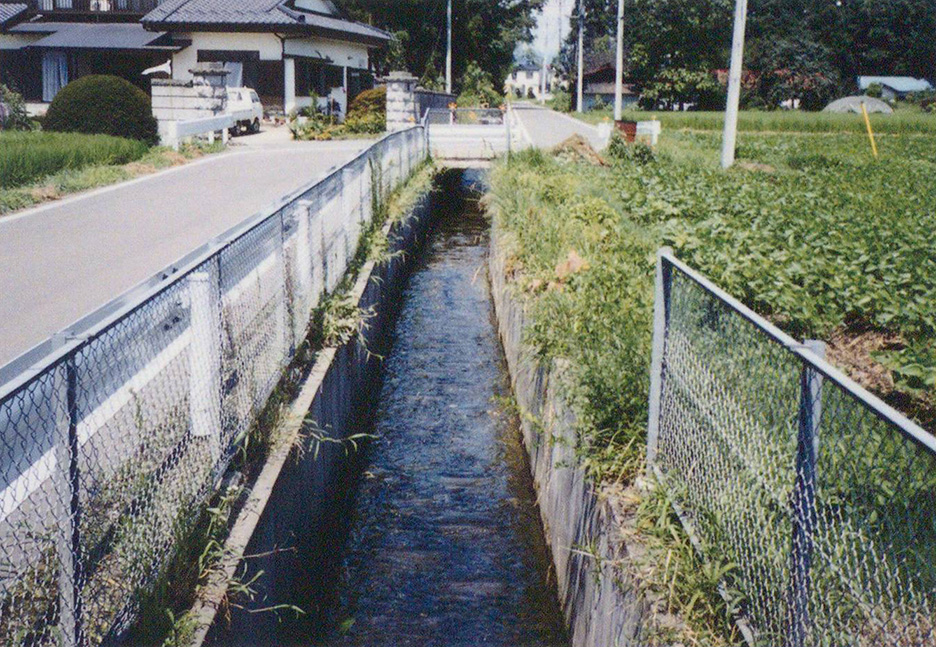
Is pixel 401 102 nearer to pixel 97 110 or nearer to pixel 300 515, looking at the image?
pixel 97 110

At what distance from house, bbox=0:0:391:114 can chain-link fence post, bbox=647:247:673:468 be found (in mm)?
30739

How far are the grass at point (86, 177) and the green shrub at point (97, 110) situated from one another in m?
0.92

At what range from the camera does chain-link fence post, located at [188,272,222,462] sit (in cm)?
474

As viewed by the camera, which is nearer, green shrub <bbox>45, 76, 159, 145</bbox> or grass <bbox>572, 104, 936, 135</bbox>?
green shrub <bbox>45, 76, 159, 145</bbox>

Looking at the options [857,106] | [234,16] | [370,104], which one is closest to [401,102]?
[370,104]

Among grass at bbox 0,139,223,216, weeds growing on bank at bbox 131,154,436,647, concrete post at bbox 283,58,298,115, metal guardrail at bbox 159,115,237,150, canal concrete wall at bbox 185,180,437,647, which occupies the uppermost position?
concrete post at bbox 283,58,298,115

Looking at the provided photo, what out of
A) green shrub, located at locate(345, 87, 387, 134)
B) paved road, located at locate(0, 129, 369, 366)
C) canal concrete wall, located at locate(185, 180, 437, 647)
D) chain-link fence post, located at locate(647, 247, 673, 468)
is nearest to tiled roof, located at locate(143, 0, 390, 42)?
green shrub, located at locate(345, 87, 387, 134)

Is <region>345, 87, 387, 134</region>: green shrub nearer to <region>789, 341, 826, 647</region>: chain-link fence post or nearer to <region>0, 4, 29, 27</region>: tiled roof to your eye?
<region>0, 4, 29, 27</region>: tiled roof

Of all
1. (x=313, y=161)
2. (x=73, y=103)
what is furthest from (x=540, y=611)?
(x=73, y=103)

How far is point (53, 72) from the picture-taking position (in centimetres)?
3819

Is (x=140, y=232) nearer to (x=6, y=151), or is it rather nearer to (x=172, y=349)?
(x=6, y=151)

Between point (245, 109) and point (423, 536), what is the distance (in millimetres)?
25320

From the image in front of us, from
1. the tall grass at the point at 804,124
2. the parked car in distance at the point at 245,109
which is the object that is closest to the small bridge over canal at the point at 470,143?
the parked car in distance at the point at 245,109

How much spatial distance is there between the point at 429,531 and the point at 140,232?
7.20 m
